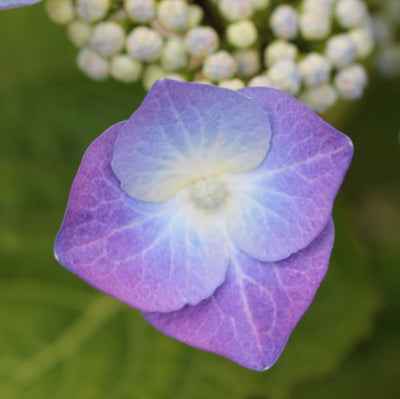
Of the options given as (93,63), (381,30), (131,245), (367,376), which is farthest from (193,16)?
(367,376)

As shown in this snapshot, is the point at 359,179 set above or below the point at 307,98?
below

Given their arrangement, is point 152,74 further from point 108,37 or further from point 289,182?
point 289,182

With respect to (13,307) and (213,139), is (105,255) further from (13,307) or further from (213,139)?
(13,307)

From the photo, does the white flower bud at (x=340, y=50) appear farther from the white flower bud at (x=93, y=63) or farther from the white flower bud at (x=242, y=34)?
the white flower bud at (x=93, y=63)

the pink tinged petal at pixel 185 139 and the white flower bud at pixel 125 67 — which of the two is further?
the white flower bud at pixel 125 67

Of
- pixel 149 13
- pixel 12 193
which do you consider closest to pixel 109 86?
pixel 12 193

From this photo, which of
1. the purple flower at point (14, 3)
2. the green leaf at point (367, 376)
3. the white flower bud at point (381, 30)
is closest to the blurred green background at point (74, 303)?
the green leaf at point (367, 376)
